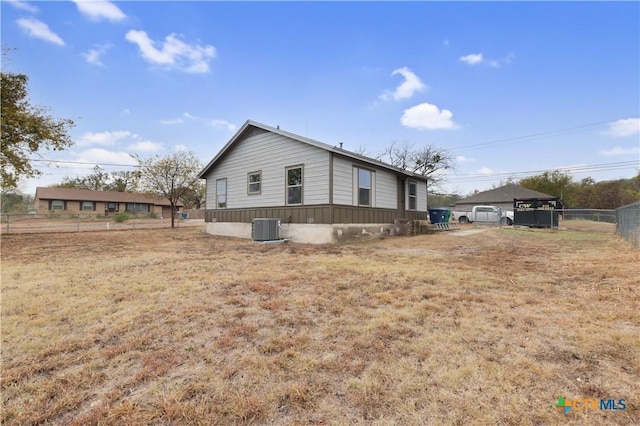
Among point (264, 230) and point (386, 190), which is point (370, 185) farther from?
point (264, 230)

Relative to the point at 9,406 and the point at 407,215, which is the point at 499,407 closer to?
the point at 9,406

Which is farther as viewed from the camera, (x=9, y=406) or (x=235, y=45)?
(x=235, y=45)

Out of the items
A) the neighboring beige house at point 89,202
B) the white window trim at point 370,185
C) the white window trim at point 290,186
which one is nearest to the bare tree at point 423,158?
the white window trim at point 370,185

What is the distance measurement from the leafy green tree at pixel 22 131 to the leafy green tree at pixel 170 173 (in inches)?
331

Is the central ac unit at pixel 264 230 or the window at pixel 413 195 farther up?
the window at pixel 413 195

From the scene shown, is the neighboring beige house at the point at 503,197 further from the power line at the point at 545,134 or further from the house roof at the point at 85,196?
the house roof at the point at 85,196

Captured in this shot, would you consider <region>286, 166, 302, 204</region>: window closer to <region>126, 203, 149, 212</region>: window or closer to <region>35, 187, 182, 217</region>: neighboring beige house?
<region>35, 187, 182, 217</region>: neighboring beige house

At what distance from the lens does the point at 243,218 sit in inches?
516

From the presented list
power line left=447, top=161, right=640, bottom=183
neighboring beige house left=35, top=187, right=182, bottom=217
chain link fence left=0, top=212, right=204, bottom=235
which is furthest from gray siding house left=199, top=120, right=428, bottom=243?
neighboring beige house left=35, top=187, right=182, bottom=217

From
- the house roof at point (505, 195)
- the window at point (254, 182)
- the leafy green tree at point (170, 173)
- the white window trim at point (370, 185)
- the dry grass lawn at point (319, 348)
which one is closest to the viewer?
the dry grass lawn at point (319, 348)

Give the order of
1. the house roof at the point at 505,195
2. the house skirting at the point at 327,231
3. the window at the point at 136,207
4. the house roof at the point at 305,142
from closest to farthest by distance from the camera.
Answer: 1. the house roof at the point at 305,142
2. the house skirting at the point at 327,231
3. the house roof at the point at 505,195
4. the window at the point at 136,207

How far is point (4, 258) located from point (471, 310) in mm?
11062

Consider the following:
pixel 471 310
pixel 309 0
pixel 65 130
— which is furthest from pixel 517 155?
pixel 65 130

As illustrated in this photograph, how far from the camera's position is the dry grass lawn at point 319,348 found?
171 cm
